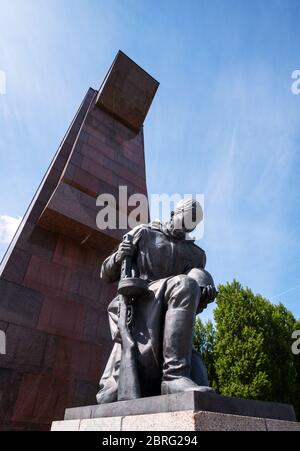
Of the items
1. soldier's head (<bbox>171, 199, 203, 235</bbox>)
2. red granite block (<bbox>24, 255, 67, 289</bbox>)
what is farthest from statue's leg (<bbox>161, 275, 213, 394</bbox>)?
red granite block (<bbox>24, 255, 67, 289</bbox>)

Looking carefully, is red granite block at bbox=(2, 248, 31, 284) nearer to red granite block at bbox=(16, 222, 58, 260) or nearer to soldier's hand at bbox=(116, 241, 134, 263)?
red granite block at bbox=(16, 222, 58, 260)

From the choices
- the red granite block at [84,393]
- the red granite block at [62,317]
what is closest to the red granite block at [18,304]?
the red granite block at [62,317]

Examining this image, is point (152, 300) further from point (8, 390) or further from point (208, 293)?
point (8, 390)

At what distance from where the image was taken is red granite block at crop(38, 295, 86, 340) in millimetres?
5395

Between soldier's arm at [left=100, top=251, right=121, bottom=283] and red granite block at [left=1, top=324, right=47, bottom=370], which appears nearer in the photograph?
soldier's arm at [left=100, top=251, right=121, bottom=283]

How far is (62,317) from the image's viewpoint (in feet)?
18.3

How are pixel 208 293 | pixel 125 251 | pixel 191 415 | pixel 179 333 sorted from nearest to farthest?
pixel 191 415 < pixel 179 333 < pixel 208 293 < pixel 125 251

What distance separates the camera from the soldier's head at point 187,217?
11.4 feet

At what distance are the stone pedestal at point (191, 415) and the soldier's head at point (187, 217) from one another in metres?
1.77

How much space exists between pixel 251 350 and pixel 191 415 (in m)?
12.9

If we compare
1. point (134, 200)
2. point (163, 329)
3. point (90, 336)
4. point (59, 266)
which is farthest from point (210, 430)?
point (134, 200)

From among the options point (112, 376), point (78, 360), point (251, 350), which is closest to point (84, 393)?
point (78, 360)

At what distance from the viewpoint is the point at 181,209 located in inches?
140

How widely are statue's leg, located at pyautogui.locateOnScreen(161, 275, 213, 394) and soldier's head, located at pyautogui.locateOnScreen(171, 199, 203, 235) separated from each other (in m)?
0.79
